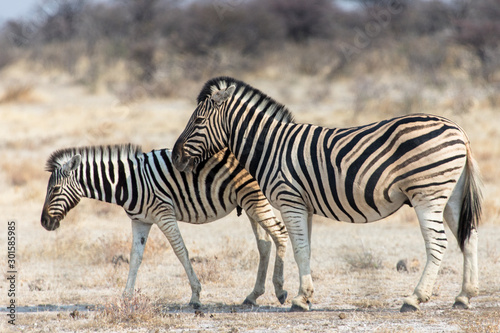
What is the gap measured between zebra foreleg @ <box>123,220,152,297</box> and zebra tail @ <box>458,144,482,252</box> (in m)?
3.09

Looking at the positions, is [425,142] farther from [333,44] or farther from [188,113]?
[333,44]

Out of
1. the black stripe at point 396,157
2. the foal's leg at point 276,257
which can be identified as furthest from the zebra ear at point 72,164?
the black stripe at point 396,157

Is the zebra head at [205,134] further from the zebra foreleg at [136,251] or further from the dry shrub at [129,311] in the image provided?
the dry shrub at [129,311]

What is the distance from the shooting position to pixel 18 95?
20.1 meters

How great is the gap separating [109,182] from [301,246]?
2.01 m

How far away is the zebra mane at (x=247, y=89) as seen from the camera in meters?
6.26

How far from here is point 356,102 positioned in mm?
17516

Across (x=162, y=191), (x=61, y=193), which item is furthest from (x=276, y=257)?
(x=61, y=193)

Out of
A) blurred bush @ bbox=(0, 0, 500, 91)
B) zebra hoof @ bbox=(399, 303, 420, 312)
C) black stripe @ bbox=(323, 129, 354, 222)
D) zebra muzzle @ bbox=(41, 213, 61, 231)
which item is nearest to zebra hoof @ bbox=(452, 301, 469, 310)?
zebra hoof @ bbox=(399, 303, 420, 312)

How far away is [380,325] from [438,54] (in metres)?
19.8

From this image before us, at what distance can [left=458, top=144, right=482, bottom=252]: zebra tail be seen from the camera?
562 cm

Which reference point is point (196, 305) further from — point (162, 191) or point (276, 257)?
point (162, 191)

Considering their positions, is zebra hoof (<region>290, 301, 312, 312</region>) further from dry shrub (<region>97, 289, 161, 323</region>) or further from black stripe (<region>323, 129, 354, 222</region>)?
dry shrub (<region>97, 289, 161, 323</region>)

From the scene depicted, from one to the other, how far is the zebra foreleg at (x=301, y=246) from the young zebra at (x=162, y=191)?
0.53 m
